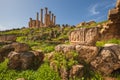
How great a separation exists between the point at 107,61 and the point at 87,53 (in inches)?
51.0

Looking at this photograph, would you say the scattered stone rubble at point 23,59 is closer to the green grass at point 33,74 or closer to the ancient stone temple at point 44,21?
the green grass at point 33,74

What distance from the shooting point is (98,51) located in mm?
12203

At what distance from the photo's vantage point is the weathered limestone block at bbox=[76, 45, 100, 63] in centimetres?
1207

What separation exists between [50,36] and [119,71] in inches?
1484

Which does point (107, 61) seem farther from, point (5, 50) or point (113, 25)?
point (113, 25)

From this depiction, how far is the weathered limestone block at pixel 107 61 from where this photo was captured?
448 inches

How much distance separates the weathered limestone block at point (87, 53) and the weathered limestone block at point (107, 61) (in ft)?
0.89

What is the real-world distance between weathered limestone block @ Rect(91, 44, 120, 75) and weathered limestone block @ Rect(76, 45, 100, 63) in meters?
0.27

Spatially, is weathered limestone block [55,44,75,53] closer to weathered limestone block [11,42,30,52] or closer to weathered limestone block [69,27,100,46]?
weathered limestone block [69,27,100,46]

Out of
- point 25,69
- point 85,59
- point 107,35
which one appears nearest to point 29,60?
point 25,69

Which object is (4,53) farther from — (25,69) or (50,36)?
(50,36)

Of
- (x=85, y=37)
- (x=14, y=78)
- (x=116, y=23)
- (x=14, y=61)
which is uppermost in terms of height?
(x=116, y=23)

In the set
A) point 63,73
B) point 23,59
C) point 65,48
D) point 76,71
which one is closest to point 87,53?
point 65,48

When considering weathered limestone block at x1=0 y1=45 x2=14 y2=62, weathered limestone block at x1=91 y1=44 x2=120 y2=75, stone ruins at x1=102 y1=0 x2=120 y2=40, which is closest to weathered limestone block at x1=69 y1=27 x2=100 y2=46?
weathered limestone block at x1=91 y1=44 x2=120 y2=75
